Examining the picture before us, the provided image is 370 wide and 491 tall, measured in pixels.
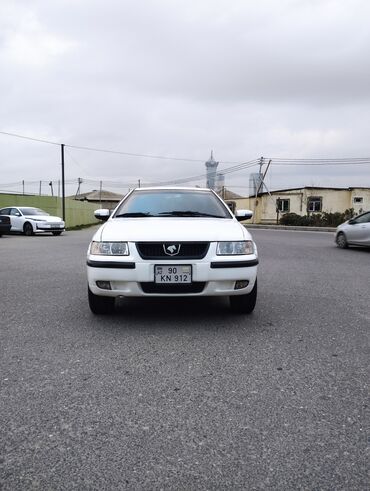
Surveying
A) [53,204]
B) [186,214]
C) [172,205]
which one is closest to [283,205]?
[53,204]

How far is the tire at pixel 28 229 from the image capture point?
20.3 meters

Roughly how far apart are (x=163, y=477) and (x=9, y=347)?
7.34 feet

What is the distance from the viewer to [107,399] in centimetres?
271

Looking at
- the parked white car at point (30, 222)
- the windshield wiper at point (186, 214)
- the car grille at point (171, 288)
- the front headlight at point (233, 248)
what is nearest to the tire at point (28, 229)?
the parked white car at point (30, 222)

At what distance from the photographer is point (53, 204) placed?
2928cm

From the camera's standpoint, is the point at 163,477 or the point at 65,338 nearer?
the point at 163,477

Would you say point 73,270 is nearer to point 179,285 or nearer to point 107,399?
point 179,285

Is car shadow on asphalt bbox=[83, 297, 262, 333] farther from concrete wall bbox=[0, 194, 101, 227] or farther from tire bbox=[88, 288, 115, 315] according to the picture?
concrete wall bbox=[0, 194, 101, 227]

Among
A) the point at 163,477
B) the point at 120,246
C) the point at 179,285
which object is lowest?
the point at 163,477

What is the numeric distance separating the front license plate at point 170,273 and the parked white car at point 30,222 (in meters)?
17.1

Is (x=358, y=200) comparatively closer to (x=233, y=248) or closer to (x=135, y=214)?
(x=135, y=214)

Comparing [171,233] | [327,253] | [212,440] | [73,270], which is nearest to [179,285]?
[171,233]

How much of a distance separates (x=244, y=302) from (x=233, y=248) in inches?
28.2

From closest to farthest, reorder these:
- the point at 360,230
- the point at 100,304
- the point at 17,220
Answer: the point at 100,304 < the point at 360,230 < the point at 17,220
